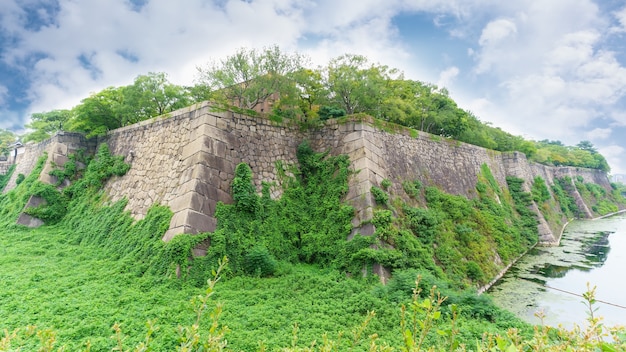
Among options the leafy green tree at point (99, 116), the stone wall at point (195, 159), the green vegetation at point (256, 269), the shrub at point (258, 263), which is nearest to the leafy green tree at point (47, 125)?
the leafy green tree at point (99, 116)

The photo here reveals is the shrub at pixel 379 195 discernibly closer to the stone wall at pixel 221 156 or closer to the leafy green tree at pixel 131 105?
the stone wall at pixel 221 156

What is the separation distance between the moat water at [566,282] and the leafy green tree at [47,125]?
26.9m

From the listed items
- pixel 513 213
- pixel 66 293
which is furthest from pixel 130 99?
pixel 513 213

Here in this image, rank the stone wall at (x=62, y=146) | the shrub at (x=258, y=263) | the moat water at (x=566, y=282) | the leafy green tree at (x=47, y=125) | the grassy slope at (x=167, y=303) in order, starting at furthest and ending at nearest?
the leafy green tree at (x=47, y=125) < the stone wall at (x=62, y=146) < the moat water at (x=566, y=282) < the shrub at (x=258, y=263) < the grassy slope at (x=167, y=303)

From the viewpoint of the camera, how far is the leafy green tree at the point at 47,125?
22047mm

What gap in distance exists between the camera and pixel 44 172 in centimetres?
1175

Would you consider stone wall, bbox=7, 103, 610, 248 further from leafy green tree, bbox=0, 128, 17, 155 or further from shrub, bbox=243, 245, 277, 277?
leafy green tree, bbox=0, 128, 17, 155

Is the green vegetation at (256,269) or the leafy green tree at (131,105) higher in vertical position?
the leafy green tree at (131,105)

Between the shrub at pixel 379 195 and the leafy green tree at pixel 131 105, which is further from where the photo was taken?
the leafy green tree at pixel 131 105

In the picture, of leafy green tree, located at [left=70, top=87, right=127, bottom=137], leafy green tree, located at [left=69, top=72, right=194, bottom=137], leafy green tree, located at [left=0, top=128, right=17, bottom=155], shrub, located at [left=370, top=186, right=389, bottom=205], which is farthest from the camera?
leafy green tree, located at [left=0, top=128, right=17, bottom=155]

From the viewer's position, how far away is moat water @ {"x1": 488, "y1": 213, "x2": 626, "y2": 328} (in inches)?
331

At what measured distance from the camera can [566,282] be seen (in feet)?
36.2

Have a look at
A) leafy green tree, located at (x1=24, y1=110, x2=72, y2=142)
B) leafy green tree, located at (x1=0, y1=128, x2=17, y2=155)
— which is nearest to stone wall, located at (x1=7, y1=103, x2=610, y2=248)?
leafy green tree, located at (x1=24, y1=110, x2=72, y2=142)

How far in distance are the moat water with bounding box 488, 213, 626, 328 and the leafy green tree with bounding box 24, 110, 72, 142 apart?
88.2 feet
